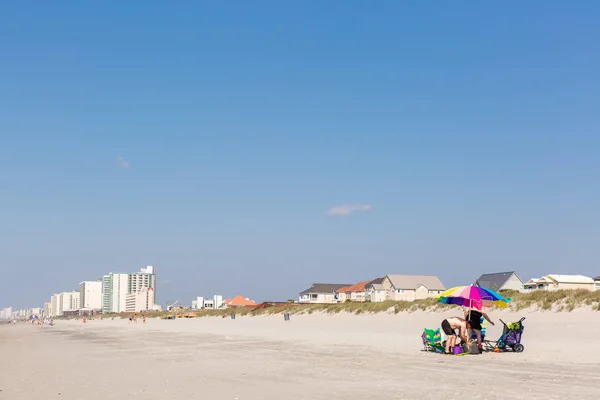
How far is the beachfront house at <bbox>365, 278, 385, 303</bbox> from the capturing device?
366 ft

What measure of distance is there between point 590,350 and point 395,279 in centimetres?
9392

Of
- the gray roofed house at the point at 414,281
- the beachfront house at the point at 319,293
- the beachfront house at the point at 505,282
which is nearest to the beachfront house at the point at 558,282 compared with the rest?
the beachfront house at the point at 505,282

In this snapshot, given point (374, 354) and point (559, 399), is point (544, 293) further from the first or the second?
point (559, 399)

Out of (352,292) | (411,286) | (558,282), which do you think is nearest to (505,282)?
(558,282)

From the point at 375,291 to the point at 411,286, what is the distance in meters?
7.22

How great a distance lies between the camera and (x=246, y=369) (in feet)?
50.8

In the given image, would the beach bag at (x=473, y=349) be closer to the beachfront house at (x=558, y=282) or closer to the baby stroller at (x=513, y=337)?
the baby stroller at (x=513, y=337)

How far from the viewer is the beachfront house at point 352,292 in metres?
125

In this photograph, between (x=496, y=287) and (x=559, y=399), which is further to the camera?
(x=496, y=287)

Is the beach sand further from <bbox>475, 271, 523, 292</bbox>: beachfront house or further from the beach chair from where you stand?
<bbox>475, 271, 523, 292</bbox>: beachfront house

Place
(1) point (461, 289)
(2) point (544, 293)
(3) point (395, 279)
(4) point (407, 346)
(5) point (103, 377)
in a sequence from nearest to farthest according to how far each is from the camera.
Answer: (5) point (103, 377) < (1) point (461, 289) < (4) point (407, 346) < (2) point (544, 293) < (3) point (395, 279)

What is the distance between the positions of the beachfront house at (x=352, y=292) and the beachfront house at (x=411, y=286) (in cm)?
1247

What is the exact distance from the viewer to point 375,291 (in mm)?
114312

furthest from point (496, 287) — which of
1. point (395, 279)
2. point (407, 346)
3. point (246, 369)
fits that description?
point (246, 369)
